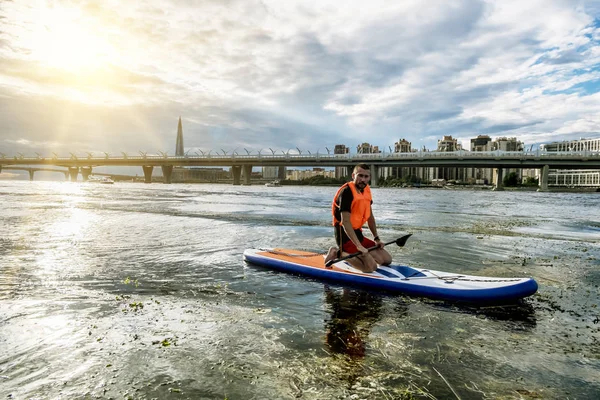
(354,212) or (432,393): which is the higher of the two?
(354,212)

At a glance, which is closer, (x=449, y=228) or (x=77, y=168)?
(x=449, y=228)

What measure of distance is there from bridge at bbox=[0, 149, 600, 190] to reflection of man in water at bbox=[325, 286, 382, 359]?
292ft

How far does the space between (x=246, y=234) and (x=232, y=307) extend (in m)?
10.0

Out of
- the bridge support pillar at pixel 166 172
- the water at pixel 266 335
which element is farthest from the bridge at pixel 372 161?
the water at pixel 266 335

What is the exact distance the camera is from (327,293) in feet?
25.3

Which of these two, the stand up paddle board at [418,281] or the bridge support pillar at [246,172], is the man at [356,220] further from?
the bridge support pillar at [246,172]

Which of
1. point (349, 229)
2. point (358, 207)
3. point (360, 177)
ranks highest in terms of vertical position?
point (360, 177)

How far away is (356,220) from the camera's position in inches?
320

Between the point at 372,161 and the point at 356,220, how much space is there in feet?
316

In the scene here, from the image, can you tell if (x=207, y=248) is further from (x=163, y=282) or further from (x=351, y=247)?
(x=351, y=247)

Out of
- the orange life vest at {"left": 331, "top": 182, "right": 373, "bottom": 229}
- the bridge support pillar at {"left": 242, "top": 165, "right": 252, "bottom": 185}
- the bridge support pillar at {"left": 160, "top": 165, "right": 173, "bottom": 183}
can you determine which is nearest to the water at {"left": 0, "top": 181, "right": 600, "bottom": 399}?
the orange life vest at {"left": 331, "top": 182, "right": 373, "bottom": 229}

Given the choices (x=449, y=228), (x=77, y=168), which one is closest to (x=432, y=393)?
(x=449, y=228)

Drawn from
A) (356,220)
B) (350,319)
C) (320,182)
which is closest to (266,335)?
(350,319)

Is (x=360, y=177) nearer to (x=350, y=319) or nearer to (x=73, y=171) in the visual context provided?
(x=350, y=319)
